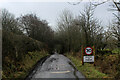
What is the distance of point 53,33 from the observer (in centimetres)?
5556

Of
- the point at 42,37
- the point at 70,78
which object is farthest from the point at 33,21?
the point at 70,78

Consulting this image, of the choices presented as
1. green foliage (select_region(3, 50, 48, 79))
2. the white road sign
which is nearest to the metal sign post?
the white road sign

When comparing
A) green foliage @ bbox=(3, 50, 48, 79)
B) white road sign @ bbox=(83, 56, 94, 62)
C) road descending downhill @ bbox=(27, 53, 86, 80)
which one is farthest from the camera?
white road sign @ bbox=(83, 56, 94, 62)

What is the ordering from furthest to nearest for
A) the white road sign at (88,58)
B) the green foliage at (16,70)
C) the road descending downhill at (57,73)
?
the white road sign at (88,58) < the green foliage at (16,70) < the road descending downhill at (57,73)

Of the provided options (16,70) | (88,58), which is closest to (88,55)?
(88,58)

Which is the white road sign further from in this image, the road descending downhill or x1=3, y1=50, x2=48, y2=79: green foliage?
x1=3, y1=50, x2=48, y2=79: green foliage

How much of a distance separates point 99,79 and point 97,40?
10.6 metres

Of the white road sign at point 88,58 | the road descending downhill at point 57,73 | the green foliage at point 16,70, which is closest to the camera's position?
the road descending downhill at point 57,73

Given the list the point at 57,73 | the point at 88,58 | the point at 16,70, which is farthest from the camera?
the point at 88,58

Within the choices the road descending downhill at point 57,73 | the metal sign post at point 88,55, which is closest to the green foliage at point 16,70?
the road descending downhill at point 57,73

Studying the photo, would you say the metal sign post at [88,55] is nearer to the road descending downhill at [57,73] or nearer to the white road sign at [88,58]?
the white road sign at [88,58]

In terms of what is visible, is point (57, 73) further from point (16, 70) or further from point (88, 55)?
point (88, 55)

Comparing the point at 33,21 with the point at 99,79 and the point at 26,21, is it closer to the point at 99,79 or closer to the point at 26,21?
the point at 26,21

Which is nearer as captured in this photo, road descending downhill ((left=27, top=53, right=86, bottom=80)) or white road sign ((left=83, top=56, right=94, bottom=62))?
road descending downhill ((left=27, top=53, right=86, bottom=80))
